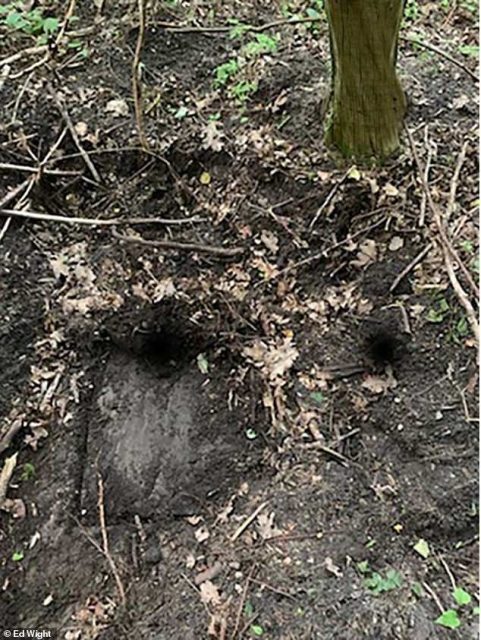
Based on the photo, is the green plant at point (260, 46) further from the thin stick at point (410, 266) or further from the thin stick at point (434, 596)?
the thin stick at point (434, 596)

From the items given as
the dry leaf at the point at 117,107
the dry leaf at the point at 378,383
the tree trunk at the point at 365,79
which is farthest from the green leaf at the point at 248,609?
the dry leaf at the point at 117,107

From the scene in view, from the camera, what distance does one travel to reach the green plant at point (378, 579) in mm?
2330

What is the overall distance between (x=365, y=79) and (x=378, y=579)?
199cm

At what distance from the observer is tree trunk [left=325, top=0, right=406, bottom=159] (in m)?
2.71

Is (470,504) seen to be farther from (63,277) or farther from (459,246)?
(63,277)

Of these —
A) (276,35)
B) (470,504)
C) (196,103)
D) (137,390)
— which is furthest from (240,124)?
(470,504)

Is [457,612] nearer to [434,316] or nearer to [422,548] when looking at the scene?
[422,548]

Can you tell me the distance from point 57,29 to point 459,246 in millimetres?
2714

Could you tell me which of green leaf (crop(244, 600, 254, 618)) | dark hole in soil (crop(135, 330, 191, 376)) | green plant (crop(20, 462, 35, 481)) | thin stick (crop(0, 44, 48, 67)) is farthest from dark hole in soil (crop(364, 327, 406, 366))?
thin stick (crop(0, 44, 48, 67))

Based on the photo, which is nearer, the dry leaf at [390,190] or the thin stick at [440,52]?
the dry leaf at [390,190]

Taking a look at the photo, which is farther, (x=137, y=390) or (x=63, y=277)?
(x=63, y=277)

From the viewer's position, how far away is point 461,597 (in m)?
2.29

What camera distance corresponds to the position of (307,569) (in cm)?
240

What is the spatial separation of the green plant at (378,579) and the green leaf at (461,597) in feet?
0.59
